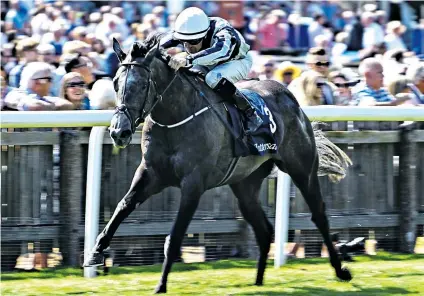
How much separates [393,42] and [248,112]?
352 inches

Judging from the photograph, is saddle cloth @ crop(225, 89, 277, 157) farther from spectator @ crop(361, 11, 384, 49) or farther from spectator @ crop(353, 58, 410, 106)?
spectator @ crop(361, 11, 384, 49)

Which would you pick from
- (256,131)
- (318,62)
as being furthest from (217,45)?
(318,62)

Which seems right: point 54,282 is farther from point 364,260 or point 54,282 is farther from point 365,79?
point 365,79

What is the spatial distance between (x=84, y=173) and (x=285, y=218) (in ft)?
5.44

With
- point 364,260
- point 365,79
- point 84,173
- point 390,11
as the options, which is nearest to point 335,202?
point 364,260

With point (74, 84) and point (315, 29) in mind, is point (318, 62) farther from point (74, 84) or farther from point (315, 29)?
point (315, 29)

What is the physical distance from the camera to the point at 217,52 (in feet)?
22.9

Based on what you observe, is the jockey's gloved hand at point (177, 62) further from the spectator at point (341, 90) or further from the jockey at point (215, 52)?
the spectator at point (341, 90)

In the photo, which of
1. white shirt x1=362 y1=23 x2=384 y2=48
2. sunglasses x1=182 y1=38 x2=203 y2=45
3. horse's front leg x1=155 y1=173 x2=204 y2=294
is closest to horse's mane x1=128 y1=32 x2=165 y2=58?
sunglasses x1=182 y1=38 x2=203 y2=45

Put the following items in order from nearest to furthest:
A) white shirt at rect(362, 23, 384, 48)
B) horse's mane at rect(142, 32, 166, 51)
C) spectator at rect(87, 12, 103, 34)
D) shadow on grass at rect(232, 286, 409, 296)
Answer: horse's mane at rect(142, 32, 166, 51) → shadow on grass at rect(232, 286, 409, 296) → spectator at rect(87, 12, 103, 34) → white shirt at rect(362, 23, 384, 48)

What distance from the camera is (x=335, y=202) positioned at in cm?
902

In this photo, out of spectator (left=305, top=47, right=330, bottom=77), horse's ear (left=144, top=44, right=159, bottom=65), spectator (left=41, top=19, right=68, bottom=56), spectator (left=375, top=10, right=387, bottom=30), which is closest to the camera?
horse's ear (left=144, top=44, right=159, bottom=65)

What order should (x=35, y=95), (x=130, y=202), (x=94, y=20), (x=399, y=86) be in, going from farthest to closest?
1. (x=94, y=20)
2. (x=399, y=86)
3. (x=35, y=95)
4. (x=130, y=202)

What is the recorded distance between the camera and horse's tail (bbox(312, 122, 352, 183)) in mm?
8211
